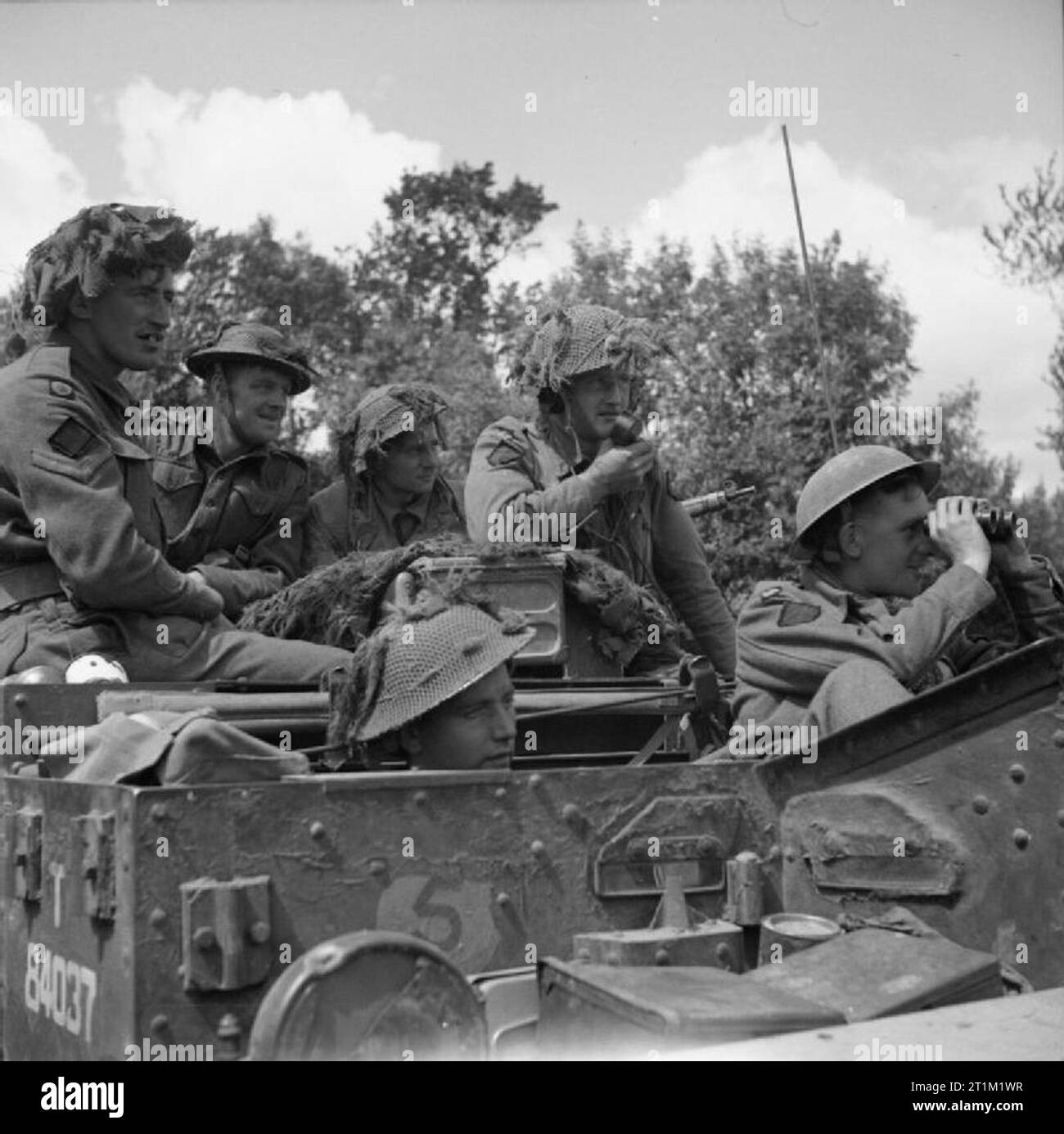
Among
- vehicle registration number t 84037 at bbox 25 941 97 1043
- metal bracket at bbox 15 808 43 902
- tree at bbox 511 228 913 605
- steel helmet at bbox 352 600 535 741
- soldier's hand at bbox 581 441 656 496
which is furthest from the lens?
tree at bbox 511 228 913 605

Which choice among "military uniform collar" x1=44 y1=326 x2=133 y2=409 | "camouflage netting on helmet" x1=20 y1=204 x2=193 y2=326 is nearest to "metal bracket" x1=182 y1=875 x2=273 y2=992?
"military uniform collar" x1=44 y1=326 x2=133 y2=409

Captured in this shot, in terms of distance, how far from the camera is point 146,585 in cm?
545

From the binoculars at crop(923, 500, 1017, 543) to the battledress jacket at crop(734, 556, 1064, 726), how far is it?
135 millimetres

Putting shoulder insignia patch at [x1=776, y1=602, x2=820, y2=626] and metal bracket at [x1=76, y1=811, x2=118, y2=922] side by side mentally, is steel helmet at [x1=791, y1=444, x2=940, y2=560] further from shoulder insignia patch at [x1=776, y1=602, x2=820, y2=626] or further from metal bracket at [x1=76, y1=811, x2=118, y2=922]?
metal bracket at [x1=76, y1=811, x2=118, y2=922]

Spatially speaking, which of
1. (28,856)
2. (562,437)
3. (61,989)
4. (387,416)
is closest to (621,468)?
(562,437)

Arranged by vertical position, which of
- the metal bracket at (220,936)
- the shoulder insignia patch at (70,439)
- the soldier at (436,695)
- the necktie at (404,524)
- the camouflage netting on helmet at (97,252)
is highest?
the camouflage netting on helmet at (97,252)

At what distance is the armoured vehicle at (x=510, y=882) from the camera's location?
335cm

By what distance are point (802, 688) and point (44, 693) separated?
2.07 m

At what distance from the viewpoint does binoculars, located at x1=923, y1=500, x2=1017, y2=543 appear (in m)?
4.98

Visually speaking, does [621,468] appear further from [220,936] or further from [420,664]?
[220,936]

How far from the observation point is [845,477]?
5094mm

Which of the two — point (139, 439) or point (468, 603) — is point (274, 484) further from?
point (468, 603)

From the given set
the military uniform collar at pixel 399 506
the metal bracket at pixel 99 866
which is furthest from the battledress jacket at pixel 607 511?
the metal bracket at pixel 99 866

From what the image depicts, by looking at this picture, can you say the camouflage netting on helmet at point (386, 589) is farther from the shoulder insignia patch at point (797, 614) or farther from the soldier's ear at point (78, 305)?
the soldier's ear at point (78, 305)
